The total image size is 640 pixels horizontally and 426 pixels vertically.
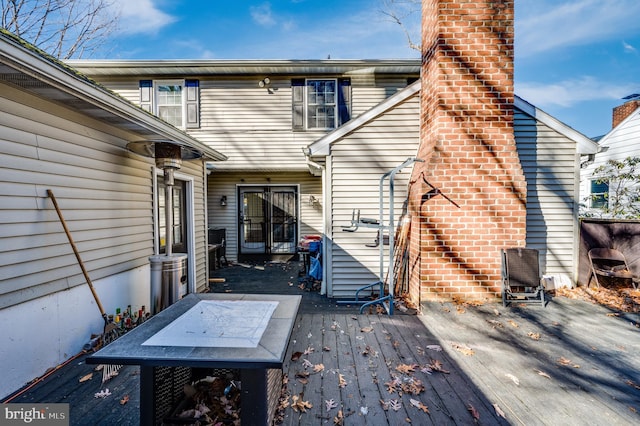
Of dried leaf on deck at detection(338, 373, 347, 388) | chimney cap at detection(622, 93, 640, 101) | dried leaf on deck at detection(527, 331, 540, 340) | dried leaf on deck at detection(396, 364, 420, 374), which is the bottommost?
dried leaf on deck at detection(338, 373, 347, 388)

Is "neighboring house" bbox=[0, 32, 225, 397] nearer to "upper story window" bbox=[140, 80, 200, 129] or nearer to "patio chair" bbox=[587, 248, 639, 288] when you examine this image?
"upper story window" bbox=[140, 80, 200, 129]

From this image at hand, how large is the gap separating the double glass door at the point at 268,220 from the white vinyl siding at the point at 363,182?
3877 millimetres

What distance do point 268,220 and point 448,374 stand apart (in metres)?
7.65

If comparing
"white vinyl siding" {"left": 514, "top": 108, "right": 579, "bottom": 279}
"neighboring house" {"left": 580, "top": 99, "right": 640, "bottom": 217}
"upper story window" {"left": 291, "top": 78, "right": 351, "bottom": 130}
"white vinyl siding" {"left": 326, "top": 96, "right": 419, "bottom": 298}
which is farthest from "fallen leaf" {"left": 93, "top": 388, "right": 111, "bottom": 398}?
"neighboring house" {"left": 580, "top": 99, "right": 640, "bottom": 217}

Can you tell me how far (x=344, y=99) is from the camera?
845 cm

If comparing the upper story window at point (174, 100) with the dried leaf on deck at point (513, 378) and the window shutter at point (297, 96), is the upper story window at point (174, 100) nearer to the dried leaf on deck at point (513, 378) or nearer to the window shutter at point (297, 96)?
the window shutter at point (297, 96)

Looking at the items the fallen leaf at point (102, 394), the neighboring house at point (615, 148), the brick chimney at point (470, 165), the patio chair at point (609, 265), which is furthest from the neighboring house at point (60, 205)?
the neighboring house at point (615, 148)

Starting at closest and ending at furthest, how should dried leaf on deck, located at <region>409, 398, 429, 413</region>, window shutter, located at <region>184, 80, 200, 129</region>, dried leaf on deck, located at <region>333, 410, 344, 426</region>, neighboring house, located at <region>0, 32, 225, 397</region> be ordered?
1. dried leaf on deck, located at <region>333, 410, 344, 426</region>
2. dried leaf on deck, located at <region>409, 398, 429, 413</region>
3. neighboring house, located at <region>0, 32, 225, 397</region>
4. window shutter, located at <region>184, 80, 200, 129</region>

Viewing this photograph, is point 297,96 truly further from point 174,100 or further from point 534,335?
point 534,335

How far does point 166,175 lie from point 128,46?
400 inches

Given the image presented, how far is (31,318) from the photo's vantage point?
2.70 metres

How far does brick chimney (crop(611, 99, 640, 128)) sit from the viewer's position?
995 centimetres

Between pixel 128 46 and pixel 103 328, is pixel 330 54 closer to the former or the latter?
pixel 128 46

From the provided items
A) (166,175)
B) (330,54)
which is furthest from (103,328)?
(330,54)
